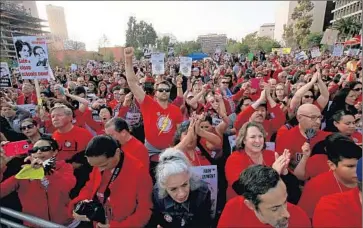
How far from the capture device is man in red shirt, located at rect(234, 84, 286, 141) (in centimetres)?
398

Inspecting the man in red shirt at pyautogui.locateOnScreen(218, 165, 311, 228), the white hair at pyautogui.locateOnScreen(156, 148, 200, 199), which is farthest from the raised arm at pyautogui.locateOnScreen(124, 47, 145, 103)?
the man in red shirt at pyautogui.locateOnScreen(218, 165, 311, 228)

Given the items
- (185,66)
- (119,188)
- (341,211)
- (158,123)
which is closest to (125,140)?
(158,123)

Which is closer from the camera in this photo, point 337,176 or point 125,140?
point 337,176

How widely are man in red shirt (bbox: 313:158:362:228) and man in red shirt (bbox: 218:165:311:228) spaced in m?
0.15

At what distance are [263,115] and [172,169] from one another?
2082 millimetres

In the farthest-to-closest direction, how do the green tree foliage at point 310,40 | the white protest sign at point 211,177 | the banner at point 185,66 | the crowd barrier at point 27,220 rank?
the green tree foliage at point 310,40 → the banner at point 185,66 → the white protest sign at point 211,177 → the crowd barrier at point 27,220

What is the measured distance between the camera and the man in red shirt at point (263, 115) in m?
3.98

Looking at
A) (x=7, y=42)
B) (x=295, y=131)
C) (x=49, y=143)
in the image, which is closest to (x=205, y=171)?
(x=295, y=131)

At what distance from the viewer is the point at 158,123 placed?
397cm

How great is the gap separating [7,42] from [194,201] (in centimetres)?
7028

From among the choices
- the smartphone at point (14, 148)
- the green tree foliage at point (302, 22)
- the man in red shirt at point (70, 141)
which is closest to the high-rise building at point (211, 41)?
the man in red shirt at point (70, 141)

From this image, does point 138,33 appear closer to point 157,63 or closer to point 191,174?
point 157,63

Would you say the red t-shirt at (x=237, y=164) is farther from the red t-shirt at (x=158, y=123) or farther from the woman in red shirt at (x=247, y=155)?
the red t-shirt at (x=158, y=123)

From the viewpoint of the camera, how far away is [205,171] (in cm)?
281
